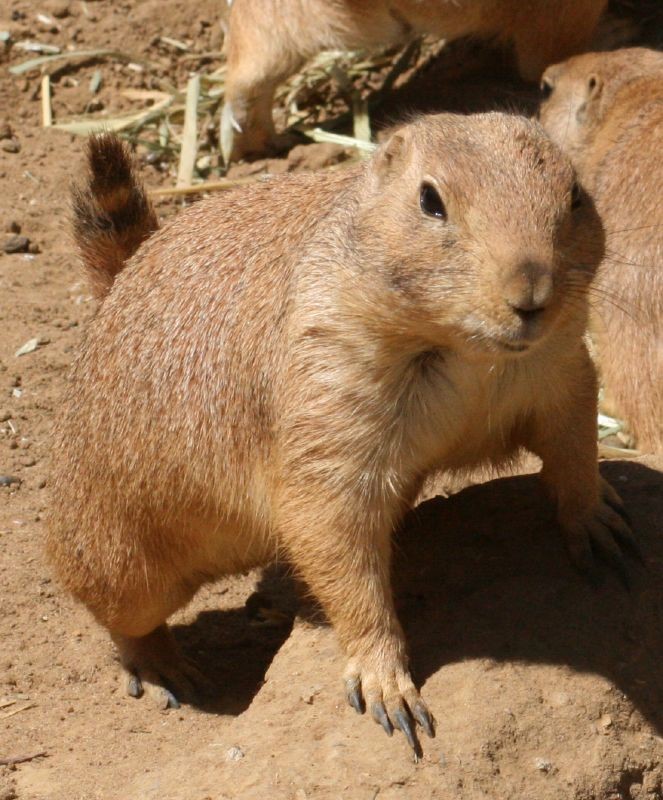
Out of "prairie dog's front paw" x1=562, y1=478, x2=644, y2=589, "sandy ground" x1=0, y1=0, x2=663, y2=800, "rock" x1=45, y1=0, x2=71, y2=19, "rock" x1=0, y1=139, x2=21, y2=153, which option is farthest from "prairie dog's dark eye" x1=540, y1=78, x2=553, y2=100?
"rock" x1=45, y1=0, x2=71, y2=19

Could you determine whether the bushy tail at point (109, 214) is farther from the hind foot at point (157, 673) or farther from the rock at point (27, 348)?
the rock at point (27, 348)

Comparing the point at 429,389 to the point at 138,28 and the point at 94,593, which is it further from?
the point at 138,28

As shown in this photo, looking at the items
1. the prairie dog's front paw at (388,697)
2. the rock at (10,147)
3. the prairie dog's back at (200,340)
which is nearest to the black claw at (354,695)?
the prairie dog's front paw at (388,697)

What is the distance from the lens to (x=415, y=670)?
4.21 metres

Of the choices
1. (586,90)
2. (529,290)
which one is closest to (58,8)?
(586,90)

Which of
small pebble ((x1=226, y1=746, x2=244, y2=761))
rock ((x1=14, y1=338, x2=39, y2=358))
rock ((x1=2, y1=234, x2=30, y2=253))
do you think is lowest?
rock ((x1=14, y1=338, x2=39, y2=358))

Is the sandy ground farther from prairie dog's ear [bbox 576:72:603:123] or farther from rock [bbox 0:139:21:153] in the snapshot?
prairie dog's ear [bbox 576:72:603:123]

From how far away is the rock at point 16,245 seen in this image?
Answer: 744 centimetres

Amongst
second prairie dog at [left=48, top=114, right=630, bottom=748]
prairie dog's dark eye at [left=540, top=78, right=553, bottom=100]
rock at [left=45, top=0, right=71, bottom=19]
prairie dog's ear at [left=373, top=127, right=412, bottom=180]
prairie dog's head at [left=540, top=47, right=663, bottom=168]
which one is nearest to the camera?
second prairie dog at [left=48, top=114, right=630, bottom=748]

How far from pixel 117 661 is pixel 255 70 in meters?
3.90

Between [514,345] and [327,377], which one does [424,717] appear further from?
[514,345]

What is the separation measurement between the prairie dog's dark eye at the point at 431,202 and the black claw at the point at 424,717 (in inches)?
57.4

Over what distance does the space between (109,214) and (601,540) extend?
220 centimetres

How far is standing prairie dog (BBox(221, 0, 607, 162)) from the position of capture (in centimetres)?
761
